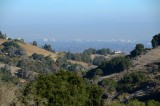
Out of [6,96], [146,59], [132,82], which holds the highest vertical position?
[146,59]

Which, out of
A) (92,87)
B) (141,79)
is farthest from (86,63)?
(92,87)

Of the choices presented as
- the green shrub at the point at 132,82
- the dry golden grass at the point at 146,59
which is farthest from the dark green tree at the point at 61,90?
the dry golden grass at the point at 146,59

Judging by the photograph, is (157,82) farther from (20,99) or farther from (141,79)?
(20,99)

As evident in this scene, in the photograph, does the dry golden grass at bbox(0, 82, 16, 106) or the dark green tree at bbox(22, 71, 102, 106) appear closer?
the dry golden grass at bbox(0, 82, 16, 106)

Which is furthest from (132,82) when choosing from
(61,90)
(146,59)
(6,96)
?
(6,96)

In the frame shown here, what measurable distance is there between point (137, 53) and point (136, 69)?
15.5 m

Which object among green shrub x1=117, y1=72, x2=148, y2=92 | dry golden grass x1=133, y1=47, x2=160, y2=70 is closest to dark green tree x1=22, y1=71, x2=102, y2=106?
green shrub x1=117, y1=72, x2=148, y2=92

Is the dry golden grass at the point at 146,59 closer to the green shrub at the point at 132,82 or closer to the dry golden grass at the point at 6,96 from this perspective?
the green shrub at the point at 132,82

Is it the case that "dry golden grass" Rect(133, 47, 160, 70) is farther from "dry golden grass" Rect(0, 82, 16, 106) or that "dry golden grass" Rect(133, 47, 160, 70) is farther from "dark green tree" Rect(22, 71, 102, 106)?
"dry golden grass" Rect(0, 82, 16, 106)

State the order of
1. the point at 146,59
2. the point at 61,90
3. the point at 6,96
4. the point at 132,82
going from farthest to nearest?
the point at 146,59, the point at 132,82, the point at 61,90, the point at 6,96

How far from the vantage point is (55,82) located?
42625 mm

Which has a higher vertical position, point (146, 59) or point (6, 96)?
point (146, 59)

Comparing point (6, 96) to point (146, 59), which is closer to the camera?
point (6, 96)

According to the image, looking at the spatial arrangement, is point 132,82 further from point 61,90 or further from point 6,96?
point 6,96
